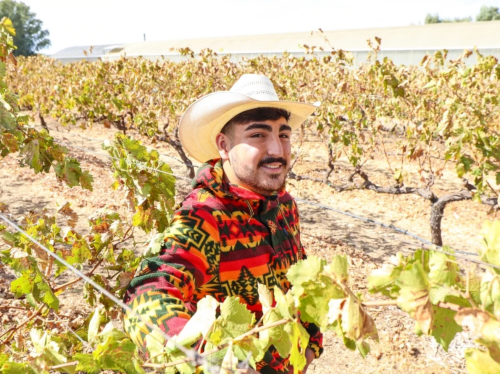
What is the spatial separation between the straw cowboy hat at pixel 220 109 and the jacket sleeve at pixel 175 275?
0.48m

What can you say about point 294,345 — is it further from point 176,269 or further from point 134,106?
point 134,106

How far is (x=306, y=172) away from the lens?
805 centimetres

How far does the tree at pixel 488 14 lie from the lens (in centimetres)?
4497

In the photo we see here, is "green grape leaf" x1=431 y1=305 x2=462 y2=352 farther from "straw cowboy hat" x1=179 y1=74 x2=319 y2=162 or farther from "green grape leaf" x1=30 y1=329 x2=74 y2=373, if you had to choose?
"straw cowboy hat" x1=179 y1=74 x2=319 y2=162

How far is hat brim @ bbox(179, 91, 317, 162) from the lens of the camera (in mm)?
1753

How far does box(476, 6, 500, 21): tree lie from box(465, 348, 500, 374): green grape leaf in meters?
52.9

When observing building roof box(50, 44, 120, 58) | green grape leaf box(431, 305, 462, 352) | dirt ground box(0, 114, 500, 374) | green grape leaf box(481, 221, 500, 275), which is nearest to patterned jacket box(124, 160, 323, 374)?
green grape leaf box(431, 305, 462, 352)

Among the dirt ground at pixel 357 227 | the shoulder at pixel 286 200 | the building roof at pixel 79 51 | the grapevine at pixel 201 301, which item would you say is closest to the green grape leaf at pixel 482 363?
the grapevine at pixel 201 301

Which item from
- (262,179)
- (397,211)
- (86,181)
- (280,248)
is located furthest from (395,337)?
(397,211)

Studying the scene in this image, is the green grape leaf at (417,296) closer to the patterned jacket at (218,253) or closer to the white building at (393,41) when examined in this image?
the patterned jacket at (218,253)

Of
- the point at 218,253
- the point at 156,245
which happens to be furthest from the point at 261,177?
the point at 156,245

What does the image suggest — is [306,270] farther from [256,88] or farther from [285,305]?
[256,88]

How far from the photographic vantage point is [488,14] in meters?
46.3

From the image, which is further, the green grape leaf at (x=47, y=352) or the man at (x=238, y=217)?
the man at (x=238, y=217)
